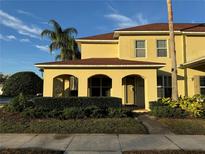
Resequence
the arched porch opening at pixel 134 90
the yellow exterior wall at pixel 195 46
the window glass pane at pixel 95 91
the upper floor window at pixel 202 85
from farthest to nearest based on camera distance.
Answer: the yellow exterior wall at pixel 195 46 < the window glass pane at pixel 95 91 < the arched porch opening at pixel 134 90 < the upper floor window at pixel 202 85

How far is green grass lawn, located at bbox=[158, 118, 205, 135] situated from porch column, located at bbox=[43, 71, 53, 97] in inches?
306

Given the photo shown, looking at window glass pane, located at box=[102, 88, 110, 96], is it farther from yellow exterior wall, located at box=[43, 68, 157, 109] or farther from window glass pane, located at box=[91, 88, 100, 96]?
yellow exterior wall, located at box=[43, 68, 157, 109]

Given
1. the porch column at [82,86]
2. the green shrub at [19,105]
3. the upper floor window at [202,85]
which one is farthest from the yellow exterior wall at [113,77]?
the upper floor window at [202,85]

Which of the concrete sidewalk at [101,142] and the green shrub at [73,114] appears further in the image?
the green shrub at [73,114]

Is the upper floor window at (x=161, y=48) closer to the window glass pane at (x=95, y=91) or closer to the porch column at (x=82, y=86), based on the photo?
the window glass pane at (x=95, y=91)

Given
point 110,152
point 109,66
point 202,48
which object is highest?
point 202,48

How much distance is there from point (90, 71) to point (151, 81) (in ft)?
14.2

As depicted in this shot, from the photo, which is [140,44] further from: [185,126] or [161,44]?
[185,126]

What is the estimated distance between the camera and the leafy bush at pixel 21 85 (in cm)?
2514

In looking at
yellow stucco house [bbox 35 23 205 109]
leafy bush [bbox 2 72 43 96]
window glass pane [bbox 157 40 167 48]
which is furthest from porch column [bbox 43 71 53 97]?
leafy bush [bbox 2 72 43 96]

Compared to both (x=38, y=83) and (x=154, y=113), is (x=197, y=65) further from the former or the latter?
(x=38, y=83)

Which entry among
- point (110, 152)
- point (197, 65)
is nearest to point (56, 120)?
point (110, 152)

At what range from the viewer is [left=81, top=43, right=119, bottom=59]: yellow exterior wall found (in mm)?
20625

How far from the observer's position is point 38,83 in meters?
26.5
